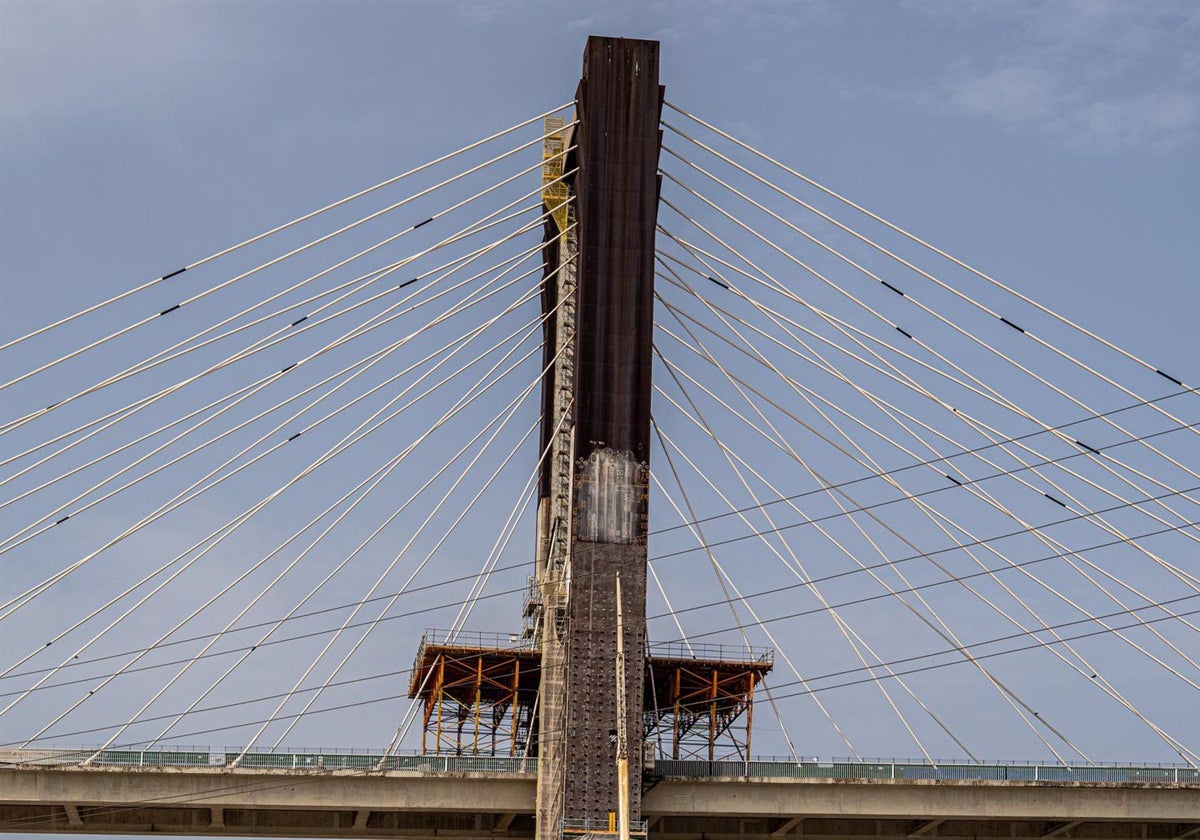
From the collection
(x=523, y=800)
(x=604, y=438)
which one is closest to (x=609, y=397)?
(x=604, y=438)

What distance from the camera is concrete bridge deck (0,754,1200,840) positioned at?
274ft

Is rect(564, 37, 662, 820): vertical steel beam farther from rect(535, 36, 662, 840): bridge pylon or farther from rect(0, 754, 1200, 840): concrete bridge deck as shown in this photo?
rect(0, 754, 1200, 840): concrete bridge deck

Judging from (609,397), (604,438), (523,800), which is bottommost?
(523,800)

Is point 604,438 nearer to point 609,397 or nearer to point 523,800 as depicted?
point 609,397

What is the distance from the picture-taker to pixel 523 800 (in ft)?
278

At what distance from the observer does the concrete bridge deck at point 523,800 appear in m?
83.6

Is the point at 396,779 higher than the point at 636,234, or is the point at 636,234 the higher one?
the point at 636,234

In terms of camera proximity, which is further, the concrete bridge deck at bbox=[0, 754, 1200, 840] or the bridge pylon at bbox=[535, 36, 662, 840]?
the concrete bridge deck at bbox=[0, 754, 1200, 840]

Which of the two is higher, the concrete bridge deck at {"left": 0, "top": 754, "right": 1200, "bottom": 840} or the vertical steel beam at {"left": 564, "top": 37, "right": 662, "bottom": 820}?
the vertical steel beam at {"left": 564, "top": 37, "right": 662, "bottom": 820}

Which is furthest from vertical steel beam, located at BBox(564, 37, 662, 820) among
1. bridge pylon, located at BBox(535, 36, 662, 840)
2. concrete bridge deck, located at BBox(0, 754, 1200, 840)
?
concrete bridge deck, located at BBox(0, 754, 1200, 840)

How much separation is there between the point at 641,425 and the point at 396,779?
690 inches

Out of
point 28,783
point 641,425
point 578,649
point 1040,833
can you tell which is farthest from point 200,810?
point 1040,833

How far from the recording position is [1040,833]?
300 ft

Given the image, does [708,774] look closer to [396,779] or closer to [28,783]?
[396,779]
